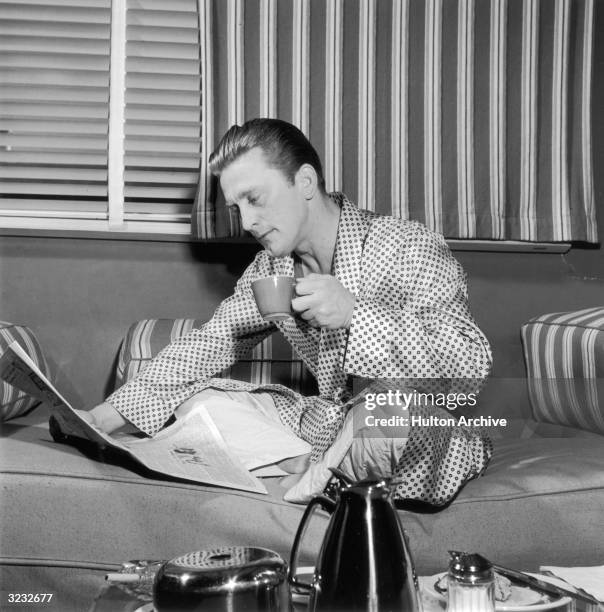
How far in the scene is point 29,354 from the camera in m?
1.97

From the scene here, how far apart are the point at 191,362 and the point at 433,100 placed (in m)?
1.05

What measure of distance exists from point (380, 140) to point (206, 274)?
62 centimetres

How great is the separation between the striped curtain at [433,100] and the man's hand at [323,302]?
876 millimetres

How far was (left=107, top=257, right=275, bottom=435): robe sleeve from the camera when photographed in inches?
69.0

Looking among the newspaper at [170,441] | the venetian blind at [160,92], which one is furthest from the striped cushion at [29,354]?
the venetian blind at [160,92]

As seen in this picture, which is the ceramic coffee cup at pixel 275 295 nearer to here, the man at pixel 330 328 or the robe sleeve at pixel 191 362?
the man at pixel 330 328

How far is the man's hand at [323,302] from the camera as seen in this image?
136 centimetres

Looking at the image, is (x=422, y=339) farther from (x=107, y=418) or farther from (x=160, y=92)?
(x=160, y=92)

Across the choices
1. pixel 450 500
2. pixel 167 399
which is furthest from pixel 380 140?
pixel 450 500

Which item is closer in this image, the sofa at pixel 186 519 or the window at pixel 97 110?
the sofa at pixel 186 519

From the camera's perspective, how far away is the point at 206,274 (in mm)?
2312

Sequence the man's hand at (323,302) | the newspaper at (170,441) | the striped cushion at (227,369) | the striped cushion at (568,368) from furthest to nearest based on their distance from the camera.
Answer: the striped cushion at (227,369), the striped cushion at (568,368), the man's hand at (323,302), the newspaper at (170,441)

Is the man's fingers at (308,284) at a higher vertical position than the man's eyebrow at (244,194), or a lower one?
lower

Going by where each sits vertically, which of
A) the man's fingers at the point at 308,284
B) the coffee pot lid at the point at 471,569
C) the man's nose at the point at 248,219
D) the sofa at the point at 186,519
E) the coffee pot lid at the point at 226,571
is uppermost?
the man's nose at the point at 248,219
